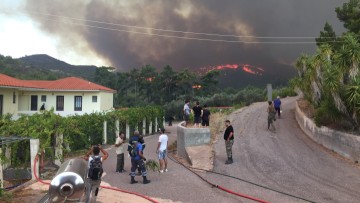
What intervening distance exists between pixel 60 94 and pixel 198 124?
77.4 ft

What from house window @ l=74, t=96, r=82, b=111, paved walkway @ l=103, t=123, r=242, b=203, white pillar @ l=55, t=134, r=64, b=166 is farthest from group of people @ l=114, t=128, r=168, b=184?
house window @ l=74, t=96, r=82, b=111

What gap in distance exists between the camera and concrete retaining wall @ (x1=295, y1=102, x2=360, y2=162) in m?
15.5

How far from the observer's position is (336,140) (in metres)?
17.2

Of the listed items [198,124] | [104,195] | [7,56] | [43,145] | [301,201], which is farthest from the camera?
[7,56]

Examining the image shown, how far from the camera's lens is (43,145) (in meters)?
14.4

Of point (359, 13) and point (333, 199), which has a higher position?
point (359, 13)

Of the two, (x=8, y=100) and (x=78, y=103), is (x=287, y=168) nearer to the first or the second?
(x=8, y=100)

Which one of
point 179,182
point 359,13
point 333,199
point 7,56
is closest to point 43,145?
point 179,182

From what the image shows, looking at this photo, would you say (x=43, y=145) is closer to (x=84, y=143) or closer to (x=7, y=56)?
(x=84, y=143)

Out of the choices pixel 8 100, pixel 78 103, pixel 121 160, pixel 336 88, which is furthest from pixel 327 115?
pixel 78 103

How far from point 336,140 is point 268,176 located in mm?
5817

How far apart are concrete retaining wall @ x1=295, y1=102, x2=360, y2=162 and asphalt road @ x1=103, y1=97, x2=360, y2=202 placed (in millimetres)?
446

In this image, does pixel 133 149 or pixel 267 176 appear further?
pixel 267 176

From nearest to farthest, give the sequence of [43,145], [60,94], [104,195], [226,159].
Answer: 1. [104,195]
2. [43,145]
3. [226,159]
4. [60,94]
